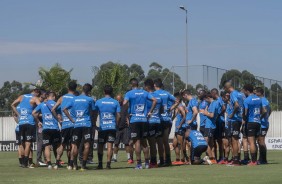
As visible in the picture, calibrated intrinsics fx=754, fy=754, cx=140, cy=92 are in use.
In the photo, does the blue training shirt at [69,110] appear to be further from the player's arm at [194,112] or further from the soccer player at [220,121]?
the soccer player at [220,121]

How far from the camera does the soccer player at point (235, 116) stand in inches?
846

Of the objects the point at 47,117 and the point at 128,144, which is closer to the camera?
the point at 47,117

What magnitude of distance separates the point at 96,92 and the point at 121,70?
3.13 meters

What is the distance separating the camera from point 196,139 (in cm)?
2238

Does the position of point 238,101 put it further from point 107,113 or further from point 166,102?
point 107,113

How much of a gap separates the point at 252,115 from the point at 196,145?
196cm

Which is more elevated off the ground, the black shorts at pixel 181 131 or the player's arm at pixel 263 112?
the player's arm at pixel 263 112

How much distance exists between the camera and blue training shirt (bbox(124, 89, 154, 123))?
20.6 m

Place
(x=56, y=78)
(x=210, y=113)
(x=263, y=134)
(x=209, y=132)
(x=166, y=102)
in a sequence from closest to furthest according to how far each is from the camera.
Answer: (x=166, y=102)
(x=263, y=134)
(x=210, y=113)
(x=209, y=132)
(x=56, y=78)

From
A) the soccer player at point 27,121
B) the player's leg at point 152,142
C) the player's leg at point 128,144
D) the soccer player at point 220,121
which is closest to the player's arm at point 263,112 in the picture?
the soccer player at point 220,121

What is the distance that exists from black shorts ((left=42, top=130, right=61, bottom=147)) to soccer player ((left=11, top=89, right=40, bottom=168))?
2.25 feet

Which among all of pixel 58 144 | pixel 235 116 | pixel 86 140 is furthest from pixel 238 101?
pixel 58 144

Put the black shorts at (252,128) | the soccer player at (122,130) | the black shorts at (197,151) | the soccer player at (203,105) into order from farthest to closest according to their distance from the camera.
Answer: the soccer player at (122,130) < the soccer player at (203,105) < the black shorts at (197,151) < the black shorts at (252,128)

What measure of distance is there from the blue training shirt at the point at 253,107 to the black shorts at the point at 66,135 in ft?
16.4
